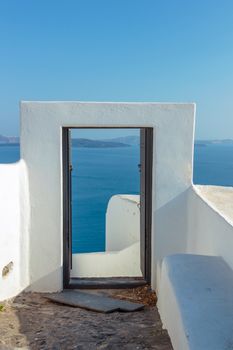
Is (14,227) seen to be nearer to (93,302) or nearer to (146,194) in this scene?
(93,302)

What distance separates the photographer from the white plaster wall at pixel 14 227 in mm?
5754

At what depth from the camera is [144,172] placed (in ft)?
22.6

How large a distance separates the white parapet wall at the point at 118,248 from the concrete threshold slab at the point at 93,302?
9.91 feet

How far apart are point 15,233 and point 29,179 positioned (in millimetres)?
832

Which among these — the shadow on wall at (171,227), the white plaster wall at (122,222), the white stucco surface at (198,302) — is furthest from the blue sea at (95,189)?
the white stucco surface at (198,302)

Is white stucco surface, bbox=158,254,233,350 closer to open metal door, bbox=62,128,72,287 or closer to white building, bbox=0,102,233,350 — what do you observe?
white building, bbox=0,102,233,350

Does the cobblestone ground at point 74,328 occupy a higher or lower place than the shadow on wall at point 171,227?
lower

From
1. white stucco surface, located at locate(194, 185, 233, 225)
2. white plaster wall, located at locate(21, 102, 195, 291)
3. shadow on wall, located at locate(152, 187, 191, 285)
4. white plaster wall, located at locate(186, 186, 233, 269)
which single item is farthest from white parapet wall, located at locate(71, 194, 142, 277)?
white plaster wall, located at locate(186, 186, 233, 269)

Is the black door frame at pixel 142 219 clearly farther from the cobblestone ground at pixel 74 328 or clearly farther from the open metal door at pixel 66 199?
the cobblestone ground at pixel 74 328

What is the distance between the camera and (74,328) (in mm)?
4840

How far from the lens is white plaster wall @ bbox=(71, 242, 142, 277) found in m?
10.3

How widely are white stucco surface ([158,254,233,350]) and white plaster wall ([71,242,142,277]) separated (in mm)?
5711

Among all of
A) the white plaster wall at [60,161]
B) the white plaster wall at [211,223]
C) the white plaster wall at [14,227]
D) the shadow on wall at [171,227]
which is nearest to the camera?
the white plaster wall at [211,223]

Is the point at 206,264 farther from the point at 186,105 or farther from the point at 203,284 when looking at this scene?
the point at 186,105
